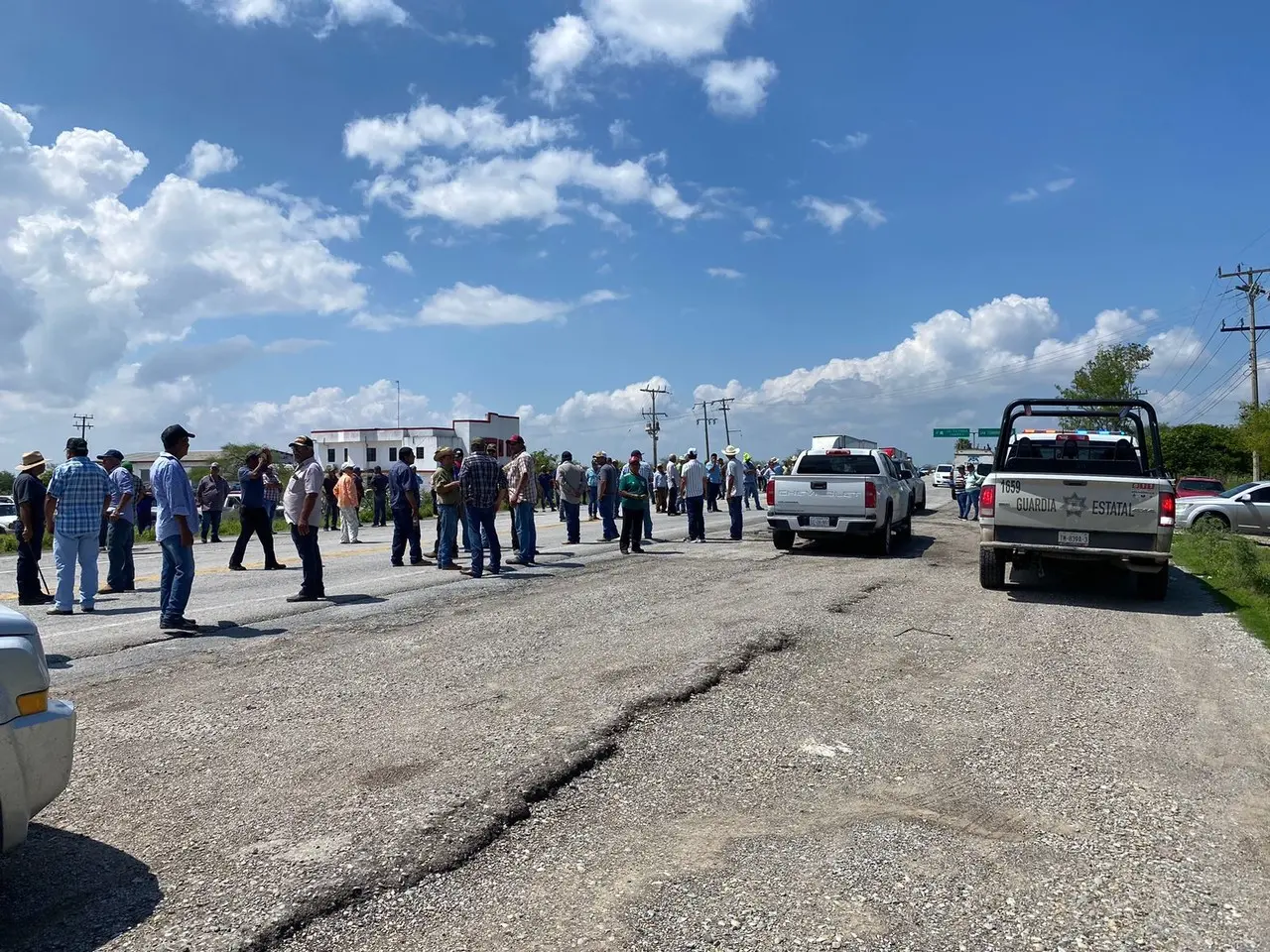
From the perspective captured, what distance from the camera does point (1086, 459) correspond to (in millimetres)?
11898

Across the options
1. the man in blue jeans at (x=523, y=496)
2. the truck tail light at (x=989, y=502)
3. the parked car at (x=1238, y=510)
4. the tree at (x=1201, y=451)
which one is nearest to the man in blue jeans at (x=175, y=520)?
the man in blue jeans at (x=523, y=496)

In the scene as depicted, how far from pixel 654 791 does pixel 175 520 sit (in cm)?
580

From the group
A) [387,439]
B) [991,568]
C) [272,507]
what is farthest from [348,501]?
[387,439]

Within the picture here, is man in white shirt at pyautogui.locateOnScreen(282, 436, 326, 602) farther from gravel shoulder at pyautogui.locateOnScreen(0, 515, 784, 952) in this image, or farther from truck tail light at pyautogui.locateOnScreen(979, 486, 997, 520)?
truck tail light at pyautogui.locateOnScreen(979, 486, 997, 520)

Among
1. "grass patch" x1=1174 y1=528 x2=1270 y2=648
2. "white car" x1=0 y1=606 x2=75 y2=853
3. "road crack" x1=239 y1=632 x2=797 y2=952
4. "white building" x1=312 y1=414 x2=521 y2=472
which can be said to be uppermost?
"white building" x1=312 y1=414 x2=521 y2=472

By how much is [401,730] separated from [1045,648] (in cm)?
549

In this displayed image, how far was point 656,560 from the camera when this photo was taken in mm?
14422

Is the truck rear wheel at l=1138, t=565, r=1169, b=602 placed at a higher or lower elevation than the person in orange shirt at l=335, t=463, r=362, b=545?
lower

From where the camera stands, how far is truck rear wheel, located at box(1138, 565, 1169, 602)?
10.4 meters

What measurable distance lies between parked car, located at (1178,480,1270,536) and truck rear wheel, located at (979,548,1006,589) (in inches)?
511

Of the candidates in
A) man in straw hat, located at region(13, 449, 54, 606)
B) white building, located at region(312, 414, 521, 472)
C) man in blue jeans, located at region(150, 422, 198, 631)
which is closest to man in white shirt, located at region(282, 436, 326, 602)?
man in blue jeans, located at region(150, 422, 198, 631)

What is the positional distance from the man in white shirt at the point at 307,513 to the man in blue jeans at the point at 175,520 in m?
1.59

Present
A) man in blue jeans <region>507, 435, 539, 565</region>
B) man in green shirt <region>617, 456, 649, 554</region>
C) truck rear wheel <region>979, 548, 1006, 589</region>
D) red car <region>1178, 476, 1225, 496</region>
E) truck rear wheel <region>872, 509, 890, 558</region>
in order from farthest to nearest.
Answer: red car <region>1178, 476, 1225, 496</region>, man in green shirt <region>617, 456, 649, 554</region>, truck rear wheel <region>872, 509, 890, 558</region>, man in blue jeans <region>507, 435, 539, 565</region>, truck rear wheel <region>979, 548, 1006, 589</region>

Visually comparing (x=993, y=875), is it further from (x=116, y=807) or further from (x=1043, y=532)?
(x=1043, y=532)
